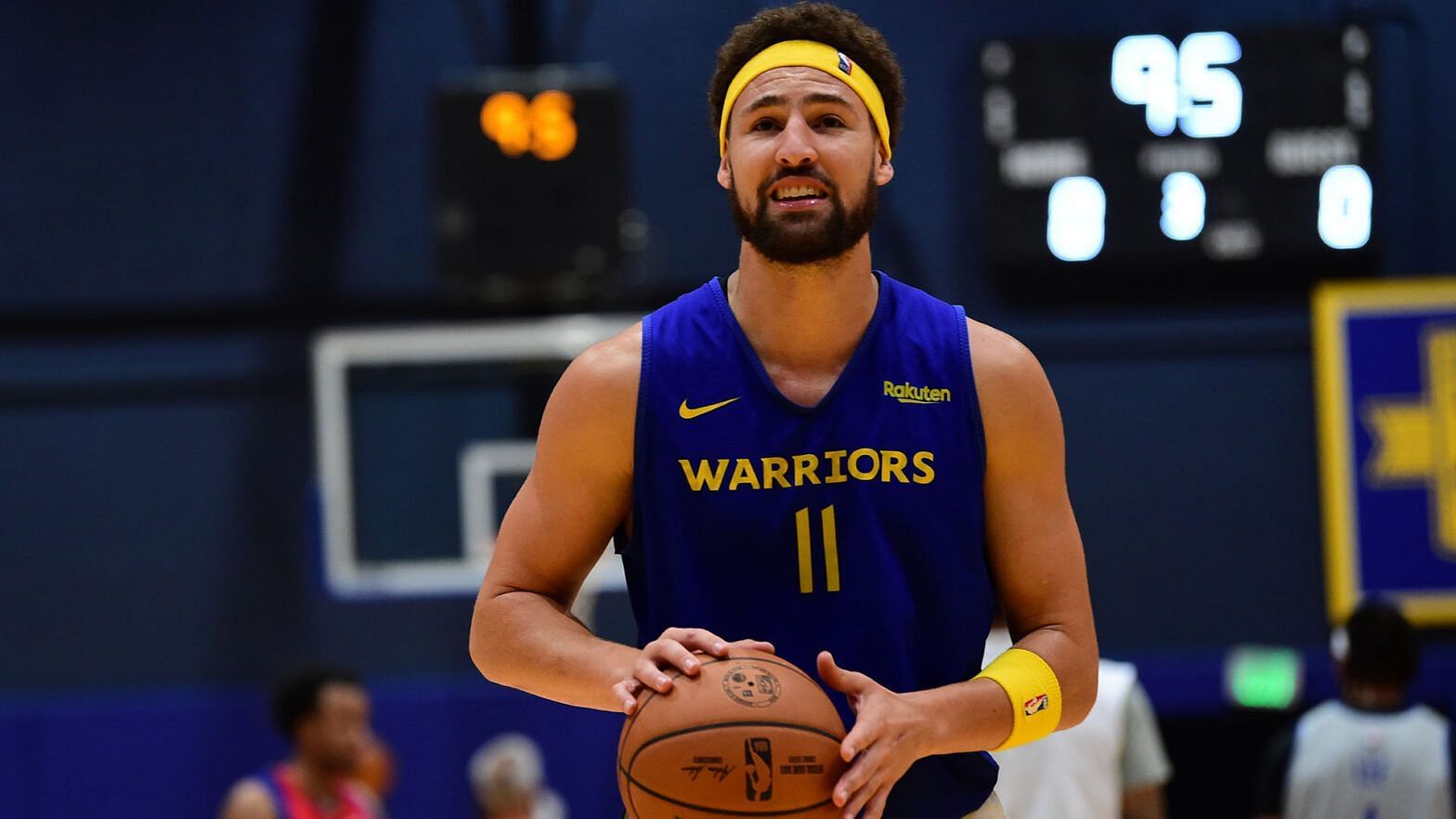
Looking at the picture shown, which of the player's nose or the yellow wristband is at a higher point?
the player's nose

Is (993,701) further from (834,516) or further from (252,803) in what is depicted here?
(252,803)

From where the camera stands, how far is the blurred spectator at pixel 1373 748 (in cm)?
539

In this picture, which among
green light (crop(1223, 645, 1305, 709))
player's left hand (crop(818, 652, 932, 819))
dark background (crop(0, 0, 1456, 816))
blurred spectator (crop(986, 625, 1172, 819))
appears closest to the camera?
player's left hand (crop(818, 652, 932, 819))

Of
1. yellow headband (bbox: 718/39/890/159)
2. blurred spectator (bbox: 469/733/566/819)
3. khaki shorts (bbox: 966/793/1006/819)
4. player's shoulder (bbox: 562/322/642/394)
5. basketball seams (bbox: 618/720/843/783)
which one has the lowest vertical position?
blurred spectator (bbox: 469/733/566/819)

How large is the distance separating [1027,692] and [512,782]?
5395 millimetres

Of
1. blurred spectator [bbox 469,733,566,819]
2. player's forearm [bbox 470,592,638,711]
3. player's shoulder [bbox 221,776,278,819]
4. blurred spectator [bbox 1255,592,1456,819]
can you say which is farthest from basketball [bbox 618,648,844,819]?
blurred spectator [bbox 469,733,566,819]

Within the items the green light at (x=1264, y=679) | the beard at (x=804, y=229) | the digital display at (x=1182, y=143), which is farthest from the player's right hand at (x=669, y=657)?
the green light at (x=1264, y=679)

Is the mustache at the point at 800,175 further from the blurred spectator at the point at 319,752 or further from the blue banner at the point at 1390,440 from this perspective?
the blue banner at the point at 1390,440

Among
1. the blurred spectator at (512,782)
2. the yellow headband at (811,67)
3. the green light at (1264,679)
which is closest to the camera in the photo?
the yellow headband at (811,67)

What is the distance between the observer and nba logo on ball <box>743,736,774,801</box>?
8.08ft

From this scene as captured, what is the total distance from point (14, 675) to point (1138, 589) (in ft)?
18.7

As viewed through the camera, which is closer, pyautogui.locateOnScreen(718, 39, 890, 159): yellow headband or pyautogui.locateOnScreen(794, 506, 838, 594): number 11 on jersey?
pyautogui.locateOnScreen(794, 506, 838, 594): number 11 on jersey

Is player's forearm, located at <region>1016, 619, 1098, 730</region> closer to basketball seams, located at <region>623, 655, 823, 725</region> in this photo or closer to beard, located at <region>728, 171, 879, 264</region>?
basketball seams, located at <region>623, 655, 823, 725</region>

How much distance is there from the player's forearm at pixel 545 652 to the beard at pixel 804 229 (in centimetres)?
64
